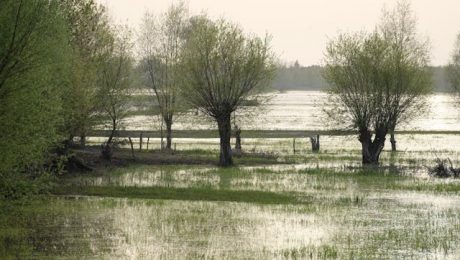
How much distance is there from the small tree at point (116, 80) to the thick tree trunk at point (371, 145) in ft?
53.8

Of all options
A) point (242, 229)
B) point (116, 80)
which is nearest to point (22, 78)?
point (242, 229)

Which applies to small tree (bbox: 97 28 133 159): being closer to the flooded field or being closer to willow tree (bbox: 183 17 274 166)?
willow tree (bbox: 183 17 274 166)

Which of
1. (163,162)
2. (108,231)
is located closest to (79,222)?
(108,231)

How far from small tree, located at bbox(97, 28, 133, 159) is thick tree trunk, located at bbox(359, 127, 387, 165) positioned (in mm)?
16408

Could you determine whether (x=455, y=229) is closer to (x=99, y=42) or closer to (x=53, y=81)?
(x=53, y=81)

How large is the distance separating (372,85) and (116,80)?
1775 centimetres

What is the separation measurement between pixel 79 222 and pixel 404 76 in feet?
105

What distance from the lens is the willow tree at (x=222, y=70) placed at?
50.1m

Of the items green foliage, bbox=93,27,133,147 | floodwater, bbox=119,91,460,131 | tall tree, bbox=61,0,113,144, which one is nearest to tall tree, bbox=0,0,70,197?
tall tree, bbox=61,0,113,144

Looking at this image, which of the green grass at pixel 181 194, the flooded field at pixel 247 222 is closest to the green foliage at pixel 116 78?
the flooded field at pixel 247 222

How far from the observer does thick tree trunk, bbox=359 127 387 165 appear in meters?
50.6

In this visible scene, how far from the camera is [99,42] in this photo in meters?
47.8

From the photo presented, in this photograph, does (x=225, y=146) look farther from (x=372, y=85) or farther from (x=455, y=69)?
(x=455, y=69)

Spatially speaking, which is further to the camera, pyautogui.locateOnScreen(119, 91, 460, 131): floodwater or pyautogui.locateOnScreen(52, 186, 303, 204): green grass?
pyautogui.locateOnScreen(119, 91, 460, 131): floodwater
